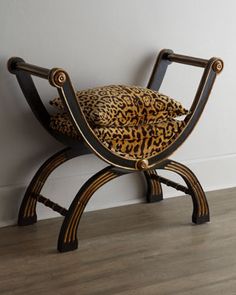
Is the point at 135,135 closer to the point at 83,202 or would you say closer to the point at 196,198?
the point at 83,202

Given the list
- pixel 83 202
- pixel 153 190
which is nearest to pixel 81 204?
pixel 83 202

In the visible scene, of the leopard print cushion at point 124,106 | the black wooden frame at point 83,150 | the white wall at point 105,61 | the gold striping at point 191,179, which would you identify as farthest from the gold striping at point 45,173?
the gold striping at point 191,179

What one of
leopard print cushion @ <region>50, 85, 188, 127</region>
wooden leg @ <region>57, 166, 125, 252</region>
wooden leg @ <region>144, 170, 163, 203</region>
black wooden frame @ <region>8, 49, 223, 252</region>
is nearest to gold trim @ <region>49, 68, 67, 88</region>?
black wooden frame @ <region>8, 49, 223, 252</region>

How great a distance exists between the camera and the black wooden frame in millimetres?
2004

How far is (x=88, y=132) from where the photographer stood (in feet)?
6.64

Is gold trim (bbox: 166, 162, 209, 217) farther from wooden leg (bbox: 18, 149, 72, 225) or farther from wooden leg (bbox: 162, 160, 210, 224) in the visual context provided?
wooden leg (bbox: 18, 149, 72, 225)

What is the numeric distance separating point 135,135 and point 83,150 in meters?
0.28

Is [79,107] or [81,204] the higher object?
[79,107]

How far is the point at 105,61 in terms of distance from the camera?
251 cm

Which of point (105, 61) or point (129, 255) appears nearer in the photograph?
point (129, 255)

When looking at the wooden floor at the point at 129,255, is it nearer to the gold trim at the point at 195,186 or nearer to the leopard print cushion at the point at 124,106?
the gold trim at the point at 195,186

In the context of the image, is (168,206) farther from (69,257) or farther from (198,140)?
(69,257)

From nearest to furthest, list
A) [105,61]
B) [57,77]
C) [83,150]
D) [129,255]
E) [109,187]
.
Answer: [57,77] → [129,255] → [83,150] → [105,61] → [109,187]

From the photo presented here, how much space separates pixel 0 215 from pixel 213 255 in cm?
89
